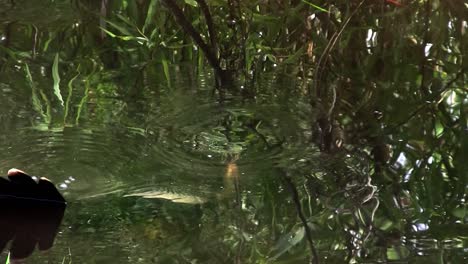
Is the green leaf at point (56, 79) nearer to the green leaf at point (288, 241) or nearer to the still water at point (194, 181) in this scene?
the still water at point (194, 181)

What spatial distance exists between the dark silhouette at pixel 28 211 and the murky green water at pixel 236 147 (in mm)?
16

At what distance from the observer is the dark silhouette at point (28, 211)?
663 mm

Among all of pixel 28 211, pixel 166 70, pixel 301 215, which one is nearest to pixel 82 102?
pixel 166 70

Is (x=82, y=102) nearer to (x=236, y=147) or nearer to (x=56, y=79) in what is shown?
(x=56, y=79)

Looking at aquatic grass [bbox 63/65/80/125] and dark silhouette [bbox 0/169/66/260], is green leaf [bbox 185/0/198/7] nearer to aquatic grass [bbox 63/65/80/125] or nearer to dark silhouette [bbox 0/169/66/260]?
aquatic grass [bbox 63/65/80/125]

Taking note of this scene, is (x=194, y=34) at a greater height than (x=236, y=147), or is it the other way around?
(x=194, y=34)

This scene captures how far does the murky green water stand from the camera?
2.17 feet

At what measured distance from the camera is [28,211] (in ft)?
2.36

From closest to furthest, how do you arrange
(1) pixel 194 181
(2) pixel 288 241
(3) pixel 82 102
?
(2) pixel 288 241 → (1) pixel 194 181 → (3) pixel 82 102

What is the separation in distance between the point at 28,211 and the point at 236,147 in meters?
0.28

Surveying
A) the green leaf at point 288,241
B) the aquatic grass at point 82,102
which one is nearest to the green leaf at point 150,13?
the aquatic grass at point 82,102

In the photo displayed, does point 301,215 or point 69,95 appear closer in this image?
point 301,215

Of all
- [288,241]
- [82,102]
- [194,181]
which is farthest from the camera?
[82,102]

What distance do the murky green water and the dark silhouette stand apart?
16 mm
